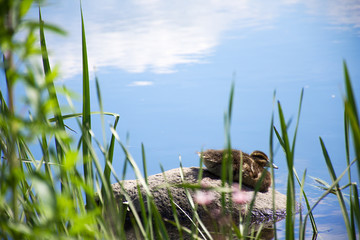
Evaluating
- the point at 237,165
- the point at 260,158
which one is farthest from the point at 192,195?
the point at 260,158

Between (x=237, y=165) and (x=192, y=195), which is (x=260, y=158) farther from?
(x=192, y=195)

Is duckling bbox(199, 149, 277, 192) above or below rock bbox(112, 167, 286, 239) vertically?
above

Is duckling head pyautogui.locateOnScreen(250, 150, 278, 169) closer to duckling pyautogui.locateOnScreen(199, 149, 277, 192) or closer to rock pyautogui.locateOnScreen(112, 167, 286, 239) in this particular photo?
duckling pyautogui.locateOnScreen(199, 149, 277, 192)

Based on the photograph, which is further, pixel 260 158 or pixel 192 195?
pixel 260 158

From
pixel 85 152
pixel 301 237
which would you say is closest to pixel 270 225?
pixel 301 237

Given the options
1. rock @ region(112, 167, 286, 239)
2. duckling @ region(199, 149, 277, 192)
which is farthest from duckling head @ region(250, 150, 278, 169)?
rock @ region(112, 167, 286, 239)

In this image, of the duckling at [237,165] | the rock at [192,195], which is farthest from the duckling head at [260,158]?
the rock at [192,195]

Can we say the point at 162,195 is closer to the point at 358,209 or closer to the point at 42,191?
the point at 358,209

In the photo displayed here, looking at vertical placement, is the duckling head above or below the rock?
above

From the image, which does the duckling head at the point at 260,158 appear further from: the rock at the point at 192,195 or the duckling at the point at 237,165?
the rock at the point at 192,195

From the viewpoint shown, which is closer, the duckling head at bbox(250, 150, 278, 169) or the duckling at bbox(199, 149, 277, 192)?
the duckling at bbox(199, 149, 277, 192)

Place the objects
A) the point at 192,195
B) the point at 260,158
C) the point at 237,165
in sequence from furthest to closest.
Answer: the point at 260,158 → the point at 237,165 → the point at 192,195

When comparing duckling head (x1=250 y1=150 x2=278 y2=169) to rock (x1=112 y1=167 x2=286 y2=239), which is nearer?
rock (x1=112 y1=167 x2=286 y2=239)

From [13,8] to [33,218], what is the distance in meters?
0.38
